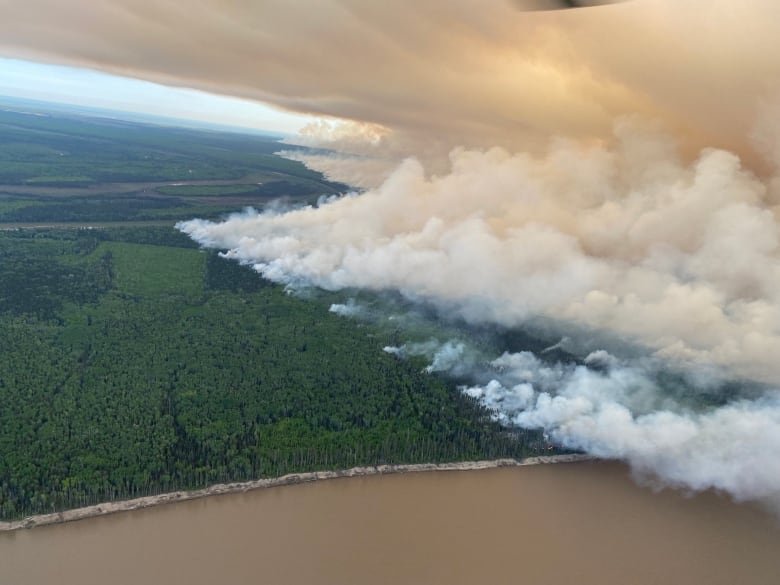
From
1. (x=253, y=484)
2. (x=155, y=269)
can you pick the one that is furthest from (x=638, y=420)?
(x=155, y=269)

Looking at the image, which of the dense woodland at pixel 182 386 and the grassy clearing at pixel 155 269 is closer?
the dense woodland at pixel 182 386

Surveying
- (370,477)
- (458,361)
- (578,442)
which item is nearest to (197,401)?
(370,477)

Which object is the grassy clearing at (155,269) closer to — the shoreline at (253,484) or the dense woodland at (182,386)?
the dense woodland at (182,386)

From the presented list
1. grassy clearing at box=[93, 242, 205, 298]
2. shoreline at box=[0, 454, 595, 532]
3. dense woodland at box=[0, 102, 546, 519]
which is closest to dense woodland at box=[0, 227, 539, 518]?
dense woodland at box=[0, 102, 546, 519]

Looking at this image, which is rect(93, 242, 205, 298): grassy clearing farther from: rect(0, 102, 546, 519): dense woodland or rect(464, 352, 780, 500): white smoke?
rect(464, 352, 780, 500): white smoke

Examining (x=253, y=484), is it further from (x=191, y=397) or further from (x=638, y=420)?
(x=638, y=420)

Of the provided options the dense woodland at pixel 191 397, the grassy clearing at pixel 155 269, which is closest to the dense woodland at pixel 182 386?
the dense woodland at pixel 191 397

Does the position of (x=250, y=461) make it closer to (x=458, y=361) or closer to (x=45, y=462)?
(x=45, y=462)
